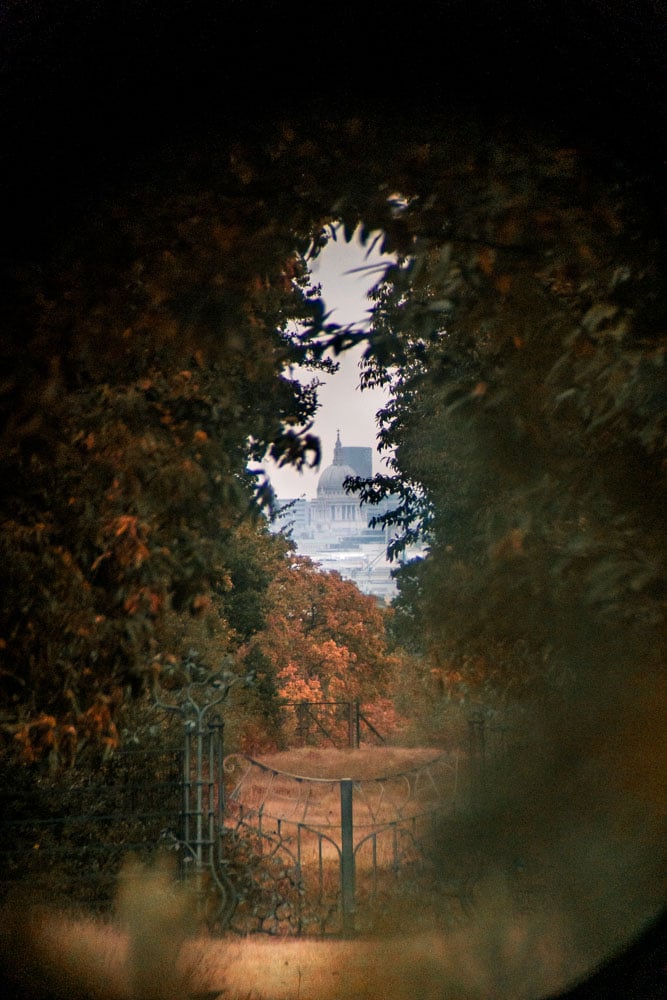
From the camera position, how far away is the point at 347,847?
1541 millimetres

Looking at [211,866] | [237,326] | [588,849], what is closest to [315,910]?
[211,866]

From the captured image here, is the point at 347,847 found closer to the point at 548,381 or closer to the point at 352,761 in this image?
the point at 352,761

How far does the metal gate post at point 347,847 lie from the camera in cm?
150

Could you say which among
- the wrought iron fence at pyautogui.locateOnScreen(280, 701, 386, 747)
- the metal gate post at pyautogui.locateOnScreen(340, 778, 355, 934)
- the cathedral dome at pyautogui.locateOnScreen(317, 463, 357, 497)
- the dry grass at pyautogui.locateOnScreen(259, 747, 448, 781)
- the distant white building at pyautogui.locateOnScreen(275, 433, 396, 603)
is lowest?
the metal gate post at pyautogui.locateOnScreen(340, 778, 355, 934)

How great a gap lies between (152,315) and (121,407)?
0.60 feet

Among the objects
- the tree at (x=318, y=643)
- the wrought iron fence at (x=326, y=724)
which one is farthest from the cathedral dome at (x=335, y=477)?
the wrought iron fence at (x=326, y=724)

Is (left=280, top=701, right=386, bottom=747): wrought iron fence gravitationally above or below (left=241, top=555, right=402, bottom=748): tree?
below

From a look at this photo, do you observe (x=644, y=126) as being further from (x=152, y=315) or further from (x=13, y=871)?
(x=13, y=871)

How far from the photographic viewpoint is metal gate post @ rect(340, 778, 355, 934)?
1.50 meters

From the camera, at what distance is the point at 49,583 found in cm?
154

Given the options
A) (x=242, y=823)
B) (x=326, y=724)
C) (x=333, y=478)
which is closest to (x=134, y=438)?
(x=333, y=478)

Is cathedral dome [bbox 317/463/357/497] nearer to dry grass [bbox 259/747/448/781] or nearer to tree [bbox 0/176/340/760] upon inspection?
tree [bbox 0/176/340/760]

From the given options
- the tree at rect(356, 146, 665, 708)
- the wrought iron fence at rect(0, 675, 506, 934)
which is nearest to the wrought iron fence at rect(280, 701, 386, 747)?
the wrought iron fence at rect(0, 675, 506, 934)

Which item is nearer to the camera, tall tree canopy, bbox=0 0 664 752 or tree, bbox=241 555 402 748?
tall tree canopy, bbox=0 0 664 752
